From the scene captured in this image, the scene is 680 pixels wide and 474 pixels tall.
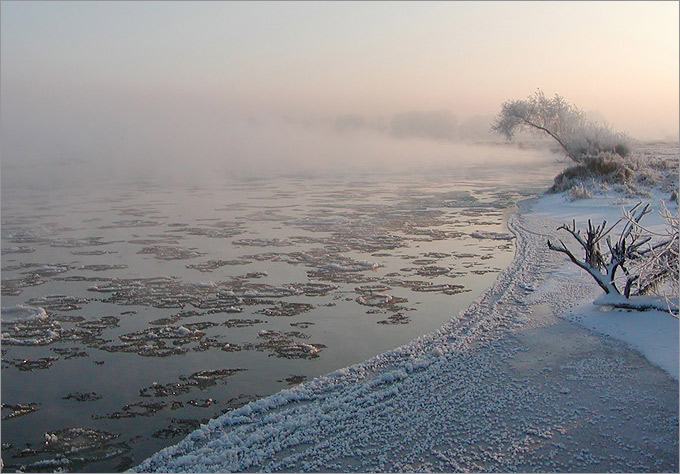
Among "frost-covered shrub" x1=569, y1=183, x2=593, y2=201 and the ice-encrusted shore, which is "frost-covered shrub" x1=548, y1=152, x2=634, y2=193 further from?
the ice-encrusted shore

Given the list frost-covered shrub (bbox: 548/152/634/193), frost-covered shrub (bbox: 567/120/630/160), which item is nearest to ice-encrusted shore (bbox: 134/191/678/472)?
frost-covered shrub (bbox: 548/152/634/193)

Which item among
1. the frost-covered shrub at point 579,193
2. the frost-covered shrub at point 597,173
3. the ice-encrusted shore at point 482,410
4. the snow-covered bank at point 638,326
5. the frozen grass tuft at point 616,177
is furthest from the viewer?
the frost-covered shrub at point 597,173

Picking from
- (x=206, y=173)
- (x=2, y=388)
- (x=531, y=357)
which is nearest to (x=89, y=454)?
(x=2, y=388)

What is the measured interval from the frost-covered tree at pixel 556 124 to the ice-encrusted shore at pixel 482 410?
24.5 metres

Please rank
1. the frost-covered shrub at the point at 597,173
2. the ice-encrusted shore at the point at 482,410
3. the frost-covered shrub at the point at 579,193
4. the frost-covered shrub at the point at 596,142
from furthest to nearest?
the frost-covered shrub at the point at 596,142 → the frost-covered shrub at the point at 597,173 → the frost-covered shrub at the point at 579,193 → the ice-encrusted shore at the point at 482,410

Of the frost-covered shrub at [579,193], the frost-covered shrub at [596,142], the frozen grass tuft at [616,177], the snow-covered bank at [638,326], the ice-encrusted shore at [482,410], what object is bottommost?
the ice-encrusted shore at [482,410]

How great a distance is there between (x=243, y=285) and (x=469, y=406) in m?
5.39

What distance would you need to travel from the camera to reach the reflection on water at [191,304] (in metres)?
5.63

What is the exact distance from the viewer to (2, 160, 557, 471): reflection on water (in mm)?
5633

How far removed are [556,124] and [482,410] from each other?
32.8m

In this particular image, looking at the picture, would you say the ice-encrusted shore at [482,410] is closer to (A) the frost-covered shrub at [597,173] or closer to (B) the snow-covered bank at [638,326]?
(B) the snow-covered bank at [638,326]

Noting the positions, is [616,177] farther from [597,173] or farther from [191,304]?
[191,304]

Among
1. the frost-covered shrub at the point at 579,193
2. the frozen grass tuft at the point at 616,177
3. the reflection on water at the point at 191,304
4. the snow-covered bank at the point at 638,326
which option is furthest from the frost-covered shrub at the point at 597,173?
the snow-covered bank at the point at 638,326

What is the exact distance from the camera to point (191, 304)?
900 centimetres
